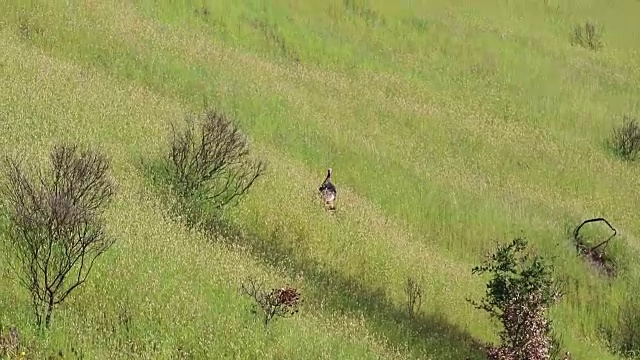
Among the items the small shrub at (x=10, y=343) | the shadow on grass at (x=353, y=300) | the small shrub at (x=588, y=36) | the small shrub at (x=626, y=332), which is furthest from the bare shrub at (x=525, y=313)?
the small shrub at (x=588, y=36)

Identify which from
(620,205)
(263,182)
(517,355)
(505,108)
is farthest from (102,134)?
(505,108)

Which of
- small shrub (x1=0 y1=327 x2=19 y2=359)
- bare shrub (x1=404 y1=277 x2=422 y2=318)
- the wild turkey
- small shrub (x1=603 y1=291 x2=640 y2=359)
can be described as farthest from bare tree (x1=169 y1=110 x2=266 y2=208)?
small shrub (x1=603 y1=291 x2=640 y2=359)

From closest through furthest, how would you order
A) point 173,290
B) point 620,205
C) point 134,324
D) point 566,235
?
point 134,324 → point 173,290 → point 566,235 → point 620,205

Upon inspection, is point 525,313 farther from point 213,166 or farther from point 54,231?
point 54,231

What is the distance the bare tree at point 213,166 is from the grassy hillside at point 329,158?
1.34 feet

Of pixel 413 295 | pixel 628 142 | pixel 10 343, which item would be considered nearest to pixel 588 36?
pixel 628 142

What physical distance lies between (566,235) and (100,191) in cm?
1052

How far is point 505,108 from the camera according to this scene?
81.7 feet

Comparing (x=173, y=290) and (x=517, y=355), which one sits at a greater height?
(x=517, y=355)

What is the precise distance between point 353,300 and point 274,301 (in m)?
2.23

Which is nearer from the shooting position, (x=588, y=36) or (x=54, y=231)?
(x=54, y=231)

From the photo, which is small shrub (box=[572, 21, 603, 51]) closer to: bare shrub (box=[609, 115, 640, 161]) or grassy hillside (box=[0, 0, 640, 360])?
grassy hillside (box=[0, 0, 640, 360])

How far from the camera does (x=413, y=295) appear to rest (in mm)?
11898

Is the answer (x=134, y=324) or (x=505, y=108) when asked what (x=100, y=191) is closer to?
(x=134, y=324)
